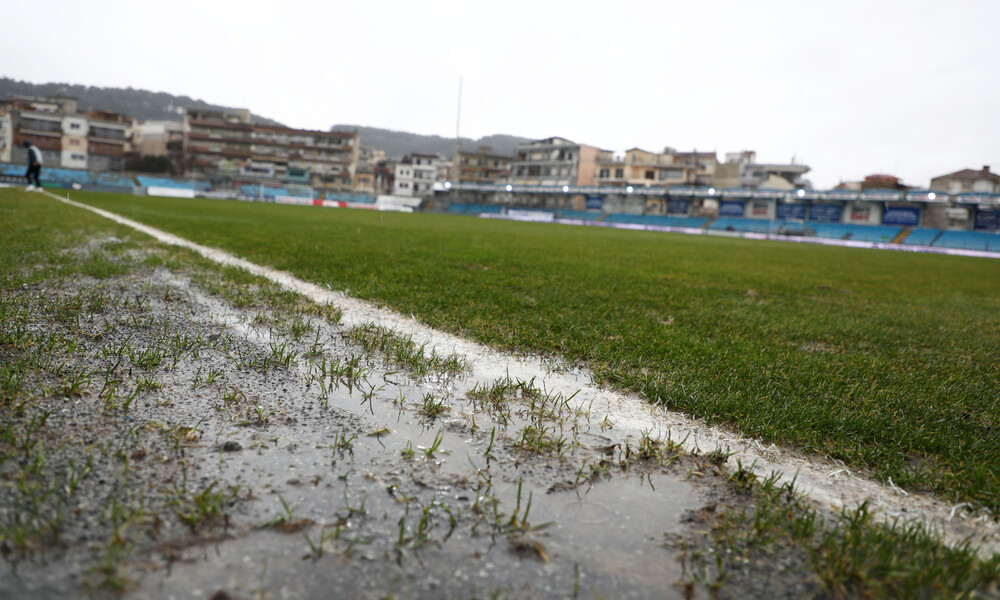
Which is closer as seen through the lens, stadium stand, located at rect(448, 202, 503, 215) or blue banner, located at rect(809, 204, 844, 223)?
blue banner, located at rect(809, 204, 844, 223)

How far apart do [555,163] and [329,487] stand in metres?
85.8

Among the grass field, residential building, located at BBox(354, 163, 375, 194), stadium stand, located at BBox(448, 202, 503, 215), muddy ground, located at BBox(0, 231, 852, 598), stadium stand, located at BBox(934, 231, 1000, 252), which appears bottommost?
muddy ground, located at BBox(0, 231, 852, 598)

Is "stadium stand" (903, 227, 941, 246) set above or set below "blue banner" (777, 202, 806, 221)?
below

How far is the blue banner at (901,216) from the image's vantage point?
1935 inches

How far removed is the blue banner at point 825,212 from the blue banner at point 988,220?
32.8 ft

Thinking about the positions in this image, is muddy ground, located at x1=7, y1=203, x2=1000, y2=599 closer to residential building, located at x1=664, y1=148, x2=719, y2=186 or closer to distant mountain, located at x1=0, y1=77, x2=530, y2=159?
residential building, located at x1=664, y1=148, x2=719, y2=186

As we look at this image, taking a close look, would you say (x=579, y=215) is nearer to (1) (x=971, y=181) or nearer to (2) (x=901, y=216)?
(2) (x=901, y=216)

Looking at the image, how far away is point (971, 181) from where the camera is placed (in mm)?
68438

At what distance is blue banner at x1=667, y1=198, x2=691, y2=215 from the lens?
208 feet

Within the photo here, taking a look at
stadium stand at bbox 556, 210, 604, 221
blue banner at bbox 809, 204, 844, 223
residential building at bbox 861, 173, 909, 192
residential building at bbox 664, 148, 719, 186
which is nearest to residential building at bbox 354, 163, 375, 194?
stadium stand at bbox 556, 210, 604, 221

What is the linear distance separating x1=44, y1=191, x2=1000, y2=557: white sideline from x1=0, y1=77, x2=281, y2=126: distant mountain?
568 ft

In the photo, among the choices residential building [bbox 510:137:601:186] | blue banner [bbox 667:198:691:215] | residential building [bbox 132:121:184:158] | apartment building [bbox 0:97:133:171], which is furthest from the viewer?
residential building [bbox 132:121:184:158]

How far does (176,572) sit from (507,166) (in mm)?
94721

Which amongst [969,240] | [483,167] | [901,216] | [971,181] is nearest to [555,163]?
[483,167]
